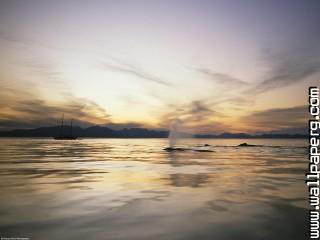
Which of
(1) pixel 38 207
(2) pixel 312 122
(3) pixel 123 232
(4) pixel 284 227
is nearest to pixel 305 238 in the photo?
(4) pixel 284 227

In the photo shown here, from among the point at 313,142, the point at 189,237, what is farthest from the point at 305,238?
the point at 313,142

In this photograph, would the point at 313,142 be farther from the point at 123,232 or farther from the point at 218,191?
the point at 123,232

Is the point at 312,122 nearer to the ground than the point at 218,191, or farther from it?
farther from it

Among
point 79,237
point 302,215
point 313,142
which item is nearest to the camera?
point 79,237

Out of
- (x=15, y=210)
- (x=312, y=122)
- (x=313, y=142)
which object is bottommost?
(x=15, y=210)

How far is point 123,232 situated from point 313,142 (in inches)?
393

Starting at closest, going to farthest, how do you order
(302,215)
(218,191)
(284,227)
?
(284,227), (302,215), (218,191)

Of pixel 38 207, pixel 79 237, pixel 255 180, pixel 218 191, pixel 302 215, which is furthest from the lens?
pixel 255 180

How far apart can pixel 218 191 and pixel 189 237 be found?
7.17m

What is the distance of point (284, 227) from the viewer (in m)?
8.78

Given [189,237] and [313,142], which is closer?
[189,237]

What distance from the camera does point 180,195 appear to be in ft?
44.4

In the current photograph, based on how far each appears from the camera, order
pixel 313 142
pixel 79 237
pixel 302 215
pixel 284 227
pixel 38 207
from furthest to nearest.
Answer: pixel 313 142, pixel 38 207, pixel 302 215, pixel 284 227, pixel 79 237

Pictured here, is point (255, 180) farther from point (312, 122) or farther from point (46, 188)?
point (46, 188)
